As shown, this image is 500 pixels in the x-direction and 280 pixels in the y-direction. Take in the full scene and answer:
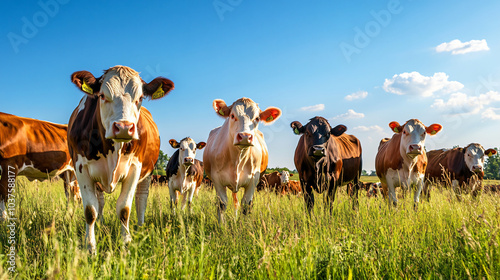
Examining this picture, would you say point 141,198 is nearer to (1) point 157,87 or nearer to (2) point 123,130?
(1) point 157,87

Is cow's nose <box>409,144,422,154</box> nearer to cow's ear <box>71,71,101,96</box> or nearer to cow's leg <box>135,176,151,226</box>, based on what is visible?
cow's leg <box>135,176,151,226</box>

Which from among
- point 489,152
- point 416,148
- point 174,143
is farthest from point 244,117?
point 489,152

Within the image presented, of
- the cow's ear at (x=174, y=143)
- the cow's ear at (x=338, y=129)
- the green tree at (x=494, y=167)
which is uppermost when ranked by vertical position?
the cow's ear at (x=174, y=143)

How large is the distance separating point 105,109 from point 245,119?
2289 mm

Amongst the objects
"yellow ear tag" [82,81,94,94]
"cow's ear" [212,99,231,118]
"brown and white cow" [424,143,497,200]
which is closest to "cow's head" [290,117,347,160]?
"cow's ear" [212,99,231,118]

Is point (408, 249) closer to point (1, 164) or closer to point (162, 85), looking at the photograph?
point (162, 85)

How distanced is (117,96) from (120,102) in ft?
0.29

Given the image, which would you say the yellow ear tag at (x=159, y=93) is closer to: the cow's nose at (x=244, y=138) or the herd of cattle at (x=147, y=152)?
the herd of cattle at (x=147, y=152)

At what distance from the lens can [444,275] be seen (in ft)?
9.71

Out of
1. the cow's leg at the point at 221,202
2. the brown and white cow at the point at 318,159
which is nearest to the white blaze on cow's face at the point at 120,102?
the cow's leg at the point at 221,202

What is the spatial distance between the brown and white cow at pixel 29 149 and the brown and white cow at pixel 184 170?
10.6ft

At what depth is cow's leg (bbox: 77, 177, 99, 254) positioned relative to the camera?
4.05 m

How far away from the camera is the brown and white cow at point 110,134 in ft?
12.8

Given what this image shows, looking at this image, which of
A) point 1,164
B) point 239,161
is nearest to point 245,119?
point 239,161
